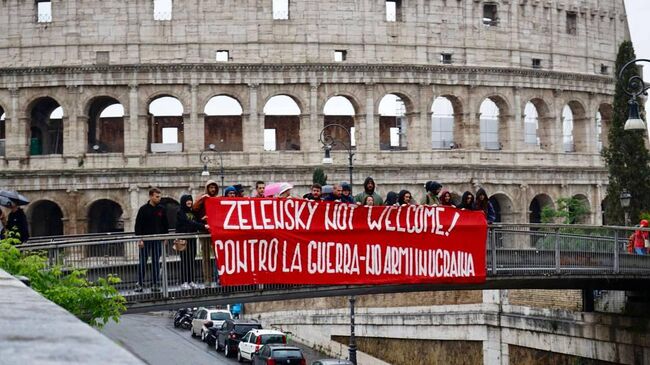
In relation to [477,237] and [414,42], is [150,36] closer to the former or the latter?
[414,42]

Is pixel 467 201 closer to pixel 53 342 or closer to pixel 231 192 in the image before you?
pixel 231 192

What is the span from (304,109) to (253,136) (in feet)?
8.92

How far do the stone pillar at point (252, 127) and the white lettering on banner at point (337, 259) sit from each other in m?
31.9

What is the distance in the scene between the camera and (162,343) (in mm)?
43188

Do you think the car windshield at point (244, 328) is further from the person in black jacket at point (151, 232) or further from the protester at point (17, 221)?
the protester at point (17, 221)

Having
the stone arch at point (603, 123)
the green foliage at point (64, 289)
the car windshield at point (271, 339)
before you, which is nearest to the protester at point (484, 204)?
the green foliage at point (64, 289)

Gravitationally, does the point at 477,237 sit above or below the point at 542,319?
above

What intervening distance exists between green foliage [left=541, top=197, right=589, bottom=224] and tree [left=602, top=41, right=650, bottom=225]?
8.16 meters

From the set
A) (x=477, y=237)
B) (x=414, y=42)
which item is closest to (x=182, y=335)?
(x=414, y=42)

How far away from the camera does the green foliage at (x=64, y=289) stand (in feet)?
48.5

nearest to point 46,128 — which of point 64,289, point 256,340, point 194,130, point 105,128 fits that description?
point 105,128

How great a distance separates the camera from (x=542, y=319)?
32750mm

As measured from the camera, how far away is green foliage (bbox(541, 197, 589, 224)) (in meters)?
53.2

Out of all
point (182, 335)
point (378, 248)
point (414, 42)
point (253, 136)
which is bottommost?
point (182, 335)
